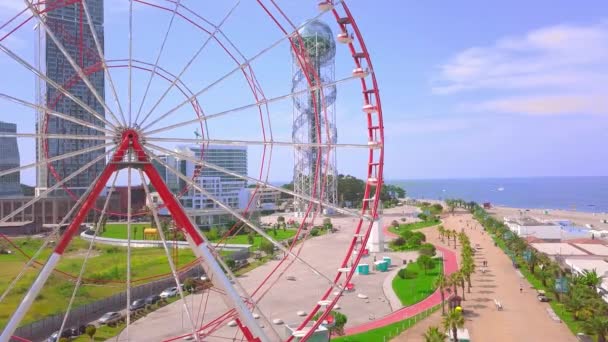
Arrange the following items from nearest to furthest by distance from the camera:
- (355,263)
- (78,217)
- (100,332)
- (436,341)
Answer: (78,217) < (355,263) < (436,341) < (100,332)

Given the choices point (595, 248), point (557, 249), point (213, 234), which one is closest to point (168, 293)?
point (213, 234)

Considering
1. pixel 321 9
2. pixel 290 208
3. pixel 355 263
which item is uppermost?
pixel 321 9

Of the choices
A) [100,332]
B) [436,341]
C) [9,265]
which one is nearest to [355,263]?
[436,341]

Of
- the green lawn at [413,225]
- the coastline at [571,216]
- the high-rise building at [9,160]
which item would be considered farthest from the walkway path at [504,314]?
the high-rise building at [9,160]

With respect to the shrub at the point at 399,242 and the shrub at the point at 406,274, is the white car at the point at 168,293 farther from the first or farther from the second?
the shrub at the point at 399,242

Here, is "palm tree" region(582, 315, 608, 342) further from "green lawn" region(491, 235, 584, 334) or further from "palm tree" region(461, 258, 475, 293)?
"palm tree" region(461, 258, 475, 293)

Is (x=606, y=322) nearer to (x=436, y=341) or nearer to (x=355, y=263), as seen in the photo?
(x=436, y=341)
